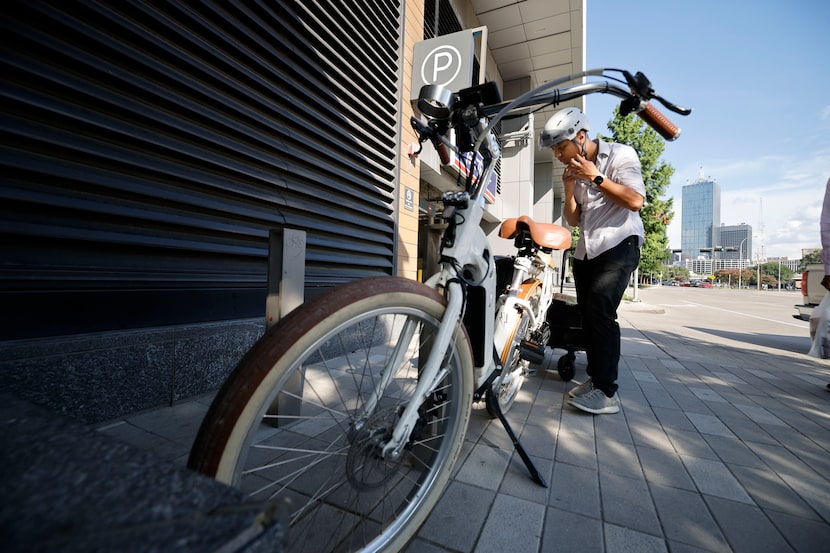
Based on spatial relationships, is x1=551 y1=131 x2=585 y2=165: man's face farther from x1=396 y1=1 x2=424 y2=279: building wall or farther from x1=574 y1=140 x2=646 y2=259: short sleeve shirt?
x1=396 y1=1 x2=424 y2=279: building wall

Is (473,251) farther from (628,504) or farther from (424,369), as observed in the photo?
(628,504)

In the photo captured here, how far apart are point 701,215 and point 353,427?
148m

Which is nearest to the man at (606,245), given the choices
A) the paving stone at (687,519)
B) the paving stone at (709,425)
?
the paving stone at (709,425)

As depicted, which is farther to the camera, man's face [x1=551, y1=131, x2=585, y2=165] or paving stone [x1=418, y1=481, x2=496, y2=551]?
man's face [x1=551, y1=131, x2=585, y2=165]

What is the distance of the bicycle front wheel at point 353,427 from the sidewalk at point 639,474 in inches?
7.5

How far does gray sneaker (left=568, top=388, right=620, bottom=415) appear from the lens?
85.4 inches

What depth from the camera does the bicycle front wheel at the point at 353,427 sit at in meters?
0.67

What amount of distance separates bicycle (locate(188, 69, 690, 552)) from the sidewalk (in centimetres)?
19

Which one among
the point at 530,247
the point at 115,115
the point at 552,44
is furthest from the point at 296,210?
the point at 552,44

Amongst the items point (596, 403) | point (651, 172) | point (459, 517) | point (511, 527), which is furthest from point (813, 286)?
point (651, 172)

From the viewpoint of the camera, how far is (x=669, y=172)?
46.5ft

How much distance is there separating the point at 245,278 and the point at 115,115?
3.74ft

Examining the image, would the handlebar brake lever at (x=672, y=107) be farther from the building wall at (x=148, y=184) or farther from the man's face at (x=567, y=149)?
the building wall at (x=148, y=184)

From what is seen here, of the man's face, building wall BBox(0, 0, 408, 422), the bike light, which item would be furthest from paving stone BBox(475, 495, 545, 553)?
building wall BBox(0, 0, 408, 422)
